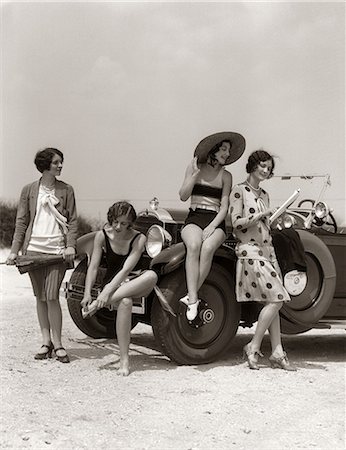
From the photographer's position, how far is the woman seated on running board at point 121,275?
555 cm

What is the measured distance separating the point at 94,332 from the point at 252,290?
201cm

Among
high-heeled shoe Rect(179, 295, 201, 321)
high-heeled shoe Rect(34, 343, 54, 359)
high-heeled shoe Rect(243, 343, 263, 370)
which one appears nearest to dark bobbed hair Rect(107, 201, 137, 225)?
high-heeled shoe Rect(179, 295, 201, 321)

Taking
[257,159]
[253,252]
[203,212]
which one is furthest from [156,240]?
[257,159]

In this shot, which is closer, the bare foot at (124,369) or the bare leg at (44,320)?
the bare foot at (124,369)

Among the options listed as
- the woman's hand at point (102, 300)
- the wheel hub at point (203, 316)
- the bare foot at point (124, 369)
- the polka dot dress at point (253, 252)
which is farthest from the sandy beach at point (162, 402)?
the polka dot dress at point (253, 252)

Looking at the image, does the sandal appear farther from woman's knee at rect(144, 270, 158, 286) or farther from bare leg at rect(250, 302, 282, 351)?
bare leg at rect(250, 302, 282, 351)

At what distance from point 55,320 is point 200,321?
1214 millimetres

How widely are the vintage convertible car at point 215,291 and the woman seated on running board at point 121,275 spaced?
26 cm

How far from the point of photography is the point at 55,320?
19.5 feet

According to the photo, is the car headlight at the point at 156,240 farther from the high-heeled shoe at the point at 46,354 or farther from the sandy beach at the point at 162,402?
the high-heeled shoe at the point at 46,354

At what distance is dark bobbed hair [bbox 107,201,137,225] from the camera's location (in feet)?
18.5

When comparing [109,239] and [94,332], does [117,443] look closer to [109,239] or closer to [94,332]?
[109,239]

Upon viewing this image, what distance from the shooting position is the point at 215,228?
586 centimetres

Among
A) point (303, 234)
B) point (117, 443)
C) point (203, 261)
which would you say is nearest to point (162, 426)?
point (117, 443)
